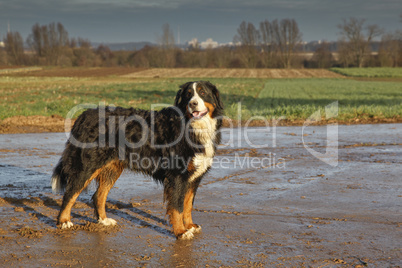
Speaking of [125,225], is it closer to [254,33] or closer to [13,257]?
→ [13,257]

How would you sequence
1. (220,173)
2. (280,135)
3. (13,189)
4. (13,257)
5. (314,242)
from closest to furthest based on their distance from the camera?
(13,257) < (314,242) < (13,189) < (220,173) < (280,135)

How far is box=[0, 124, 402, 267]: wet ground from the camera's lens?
4.56 meters

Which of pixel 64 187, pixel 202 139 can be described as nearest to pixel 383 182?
pixel 202 139

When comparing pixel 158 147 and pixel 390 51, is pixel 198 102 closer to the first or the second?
pixel 158 147

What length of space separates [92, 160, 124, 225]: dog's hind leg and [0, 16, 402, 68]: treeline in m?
100

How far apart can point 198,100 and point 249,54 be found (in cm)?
11352

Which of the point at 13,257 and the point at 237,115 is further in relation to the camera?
the point at 237,115

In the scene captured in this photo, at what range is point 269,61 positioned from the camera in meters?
117

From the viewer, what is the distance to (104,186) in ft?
19.0

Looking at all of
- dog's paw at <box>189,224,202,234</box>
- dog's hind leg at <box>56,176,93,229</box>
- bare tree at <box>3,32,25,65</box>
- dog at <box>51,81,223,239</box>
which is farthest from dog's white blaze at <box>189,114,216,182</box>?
bare tree at <box>3,32,25,65</box>

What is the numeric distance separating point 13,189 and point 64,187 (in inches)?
76.9

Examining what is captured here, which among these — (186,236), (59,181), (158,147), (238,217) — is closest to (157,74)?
(59,181)

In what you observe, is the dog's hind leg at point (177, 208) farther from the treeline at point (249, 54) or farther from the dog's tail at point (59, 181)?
the treeline at point (249, 54)

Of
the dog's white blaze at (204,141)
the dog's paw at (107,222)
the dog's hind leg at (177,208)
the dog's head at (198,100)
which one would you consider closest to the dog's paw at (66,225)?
the dog's paw at (107,222)
